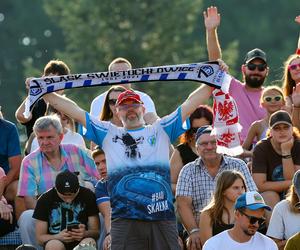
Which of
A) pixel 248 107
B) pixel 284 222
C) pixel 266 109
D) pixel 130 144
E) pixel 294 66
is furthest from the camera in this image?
pixel 248 107

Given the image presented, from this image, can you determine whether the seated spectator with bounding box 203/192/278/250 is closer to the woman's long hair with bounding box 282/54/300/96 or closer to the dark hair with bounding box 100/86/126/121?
the dark hair with bounding box 100/86/126/121

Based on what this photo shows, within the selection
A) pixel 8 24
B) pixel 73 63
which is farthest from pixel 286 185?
pixel 8 24

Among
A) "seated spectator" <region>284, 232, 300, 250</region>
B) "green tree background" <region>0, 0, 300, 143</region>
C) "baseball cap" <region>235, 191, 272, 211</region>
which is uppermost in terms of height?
"green tree background" <region>0, 0, 300, 143</region>

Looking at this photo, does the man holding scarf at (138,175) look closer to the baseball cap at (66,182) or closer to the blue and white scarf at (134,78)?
the blue and white scarf at (134,78)

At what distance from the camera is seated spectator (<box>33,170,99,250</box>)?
1686cm

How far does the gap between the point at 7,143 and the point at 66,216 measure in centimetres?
152

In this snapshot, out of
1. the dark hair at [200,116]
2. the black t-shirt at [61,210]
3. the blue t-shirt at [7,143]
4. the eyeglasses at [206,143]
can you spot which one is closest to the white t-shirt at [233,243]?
the eyeglasses at [206,143]

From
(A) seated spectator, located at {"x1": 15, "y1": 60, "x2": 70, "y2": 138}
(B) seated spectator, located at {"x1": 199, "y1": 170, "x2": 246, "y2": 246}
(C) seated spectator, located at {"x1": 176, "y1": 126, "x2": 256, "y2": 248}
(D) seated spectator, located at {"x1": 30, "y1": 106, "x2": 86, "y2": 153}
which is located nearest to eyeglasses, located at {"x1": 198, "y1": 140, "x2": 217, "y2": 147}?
(C) seated spectator, located at {"x1": 176, "y1": 126, "x2": 256, "y2": 248}

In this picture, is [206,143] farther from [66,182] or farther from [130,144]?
[66,182]

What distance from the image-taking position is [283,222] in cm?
1628

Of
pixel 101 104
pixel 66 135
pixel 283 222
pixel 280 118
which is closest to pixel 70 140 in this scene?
pixel 66 135

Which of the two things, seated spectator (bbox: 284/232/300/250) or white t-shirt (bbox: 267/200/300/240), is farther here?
white t-shirt (bbox: 267/200/300/240)

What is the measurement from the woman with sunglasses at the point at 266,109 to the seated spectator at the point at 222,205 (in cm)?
216

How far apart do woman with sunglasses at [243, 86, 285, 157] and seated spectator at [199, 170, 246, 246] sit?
2163 mm
